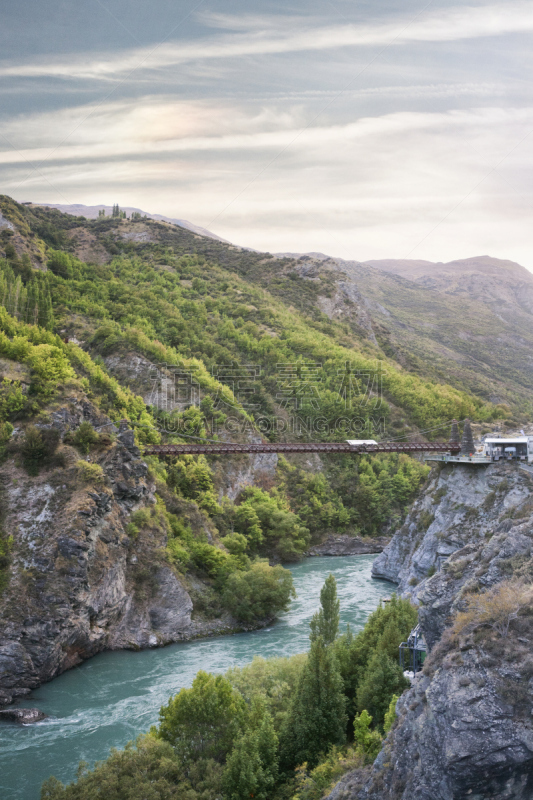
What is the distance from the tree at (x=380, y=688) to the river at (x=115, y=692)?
975 centimetres

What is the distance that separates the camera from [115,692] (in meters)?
31.1

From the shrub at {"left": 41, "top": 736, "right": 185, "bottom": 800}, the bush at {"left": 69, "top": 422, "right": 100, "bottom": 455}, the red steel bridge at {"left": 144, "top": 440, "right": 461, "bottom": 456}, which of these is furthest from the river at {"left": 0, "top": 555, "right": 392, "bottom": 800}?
the bush at {"left": 69, "top": 422, "right": 100, "bottom": 455}

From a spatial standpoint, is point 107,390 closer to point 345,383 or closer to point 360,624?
point 360,624

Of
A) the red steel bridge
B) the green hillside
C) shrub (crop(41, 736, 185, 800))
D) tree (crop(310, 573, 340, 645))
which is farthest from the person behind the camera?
the green hillside

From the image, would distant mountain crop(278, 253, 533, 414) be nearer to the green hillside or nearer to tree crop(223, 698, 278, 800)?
the green hillside

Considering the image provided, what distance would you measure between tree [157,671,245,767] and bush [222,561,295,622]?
17336mm

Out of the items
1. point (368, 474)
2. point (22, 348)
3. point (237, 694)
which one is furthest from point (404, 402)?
point (237, 694)

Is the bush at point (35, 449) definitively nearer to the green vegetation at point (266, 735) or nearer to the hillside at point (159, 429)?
the hillside at point (159, 429)

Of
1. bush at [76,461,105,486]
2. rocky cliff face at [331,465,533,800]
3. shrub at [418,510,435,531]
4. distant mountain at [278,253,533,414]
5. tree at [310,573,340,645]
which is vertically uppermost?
distant mountain at [278,253,533,414]

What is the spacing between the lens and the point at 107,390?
52750mm

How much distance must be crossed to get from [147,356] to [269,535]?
21137 mm

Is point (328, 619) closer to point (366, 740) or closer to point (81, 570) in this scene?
point (366, 740)

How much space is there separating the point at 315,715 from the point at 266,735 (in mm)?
2021

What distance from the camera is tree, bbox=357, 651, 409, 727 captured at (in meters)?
22.8
